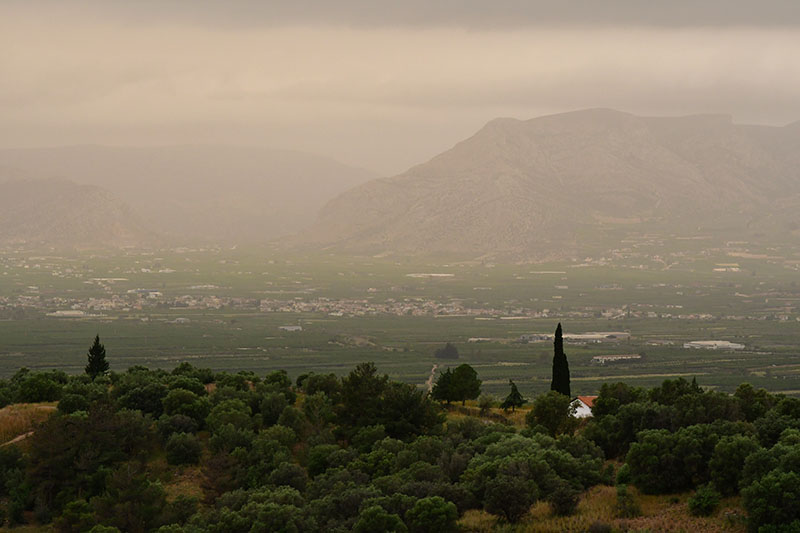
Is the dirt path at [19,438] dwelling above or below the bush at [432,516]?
above

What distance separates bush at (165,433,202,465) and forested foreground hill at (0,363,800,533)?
0.07m

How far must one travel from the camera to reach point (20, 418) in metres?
51.3

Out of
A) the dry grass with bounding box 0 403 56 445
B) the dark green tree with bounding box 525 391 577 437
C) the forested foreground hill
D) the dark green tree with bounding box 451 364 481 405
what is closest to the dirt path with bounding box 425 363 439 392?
the dark green tree with bounding box 451 364 481 405

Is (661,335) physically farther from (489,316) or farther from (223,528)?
(223,528)

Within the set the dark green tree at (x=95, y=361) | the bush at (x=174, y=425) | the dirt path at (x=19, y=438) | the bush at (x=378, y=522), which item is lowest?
the bush at (x=378, y=522)

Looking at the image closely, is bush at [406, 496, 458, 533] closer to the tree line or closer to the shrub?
the tree line

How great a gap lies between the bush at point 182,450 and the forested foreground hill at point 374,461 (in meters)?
0.07

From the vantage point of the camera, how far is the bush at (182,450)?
4759cm

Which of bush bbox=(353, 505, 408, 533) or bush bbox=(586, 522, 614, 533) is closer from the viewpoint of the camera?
bush bbox=(586, 522, 614, 533)

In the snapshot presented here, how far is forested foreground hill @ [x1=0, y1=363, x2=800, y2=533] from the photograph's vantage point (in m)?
34.6

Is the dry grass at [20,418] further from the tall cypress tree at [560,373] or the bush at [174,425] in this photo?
the tall cypress tree at [560,373]

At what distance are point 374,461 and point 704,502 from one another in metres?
15.1

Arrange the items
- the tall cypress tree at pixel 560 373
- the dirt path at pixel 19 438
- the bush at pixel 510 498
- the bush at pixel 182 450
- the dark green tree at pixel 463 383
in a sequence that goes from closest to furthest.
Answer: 1. the bush at pixel 510 498
2. the bush at pixel 182 450
3. the dirt path at pixel 19 438
4. the tall cypress tree at pixel 560 373
5. the dark green tree at pixel 463 383

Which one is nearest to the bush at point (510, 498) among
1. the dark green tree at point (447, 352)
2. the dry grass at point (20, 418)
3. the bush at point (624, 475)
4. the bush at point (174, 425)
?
the bush at point (624, 475)
